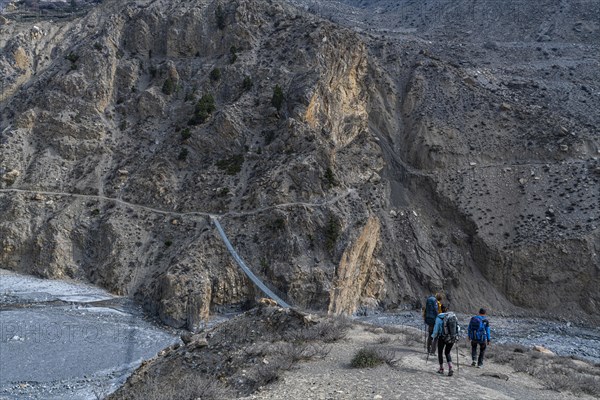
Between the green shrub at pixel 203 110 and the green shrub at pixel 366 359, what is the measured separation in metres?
30.7

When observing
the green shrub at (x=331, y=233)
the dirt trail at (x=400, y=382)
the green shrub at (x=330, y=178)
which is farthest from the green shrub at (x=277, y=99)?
the dirt trail at (x=400, y=382)

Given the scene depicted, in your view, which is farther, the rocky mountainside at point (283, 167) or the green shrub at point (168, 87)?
the green shrub at point (168, 87)

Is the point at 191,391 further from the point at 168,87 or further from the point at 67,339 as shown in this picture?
the point at 168,87

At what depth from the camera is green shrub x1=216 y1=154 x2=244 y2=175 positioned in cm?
3791

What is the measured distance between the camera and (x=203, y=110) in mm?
41062

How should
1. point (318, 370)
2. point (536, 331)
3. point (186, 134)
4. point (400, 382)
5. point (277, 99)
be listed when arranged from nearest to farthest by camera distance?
point (400, 382) < point (318, 370) < point (536, 331) < point (186, 134) < point (277, 99)

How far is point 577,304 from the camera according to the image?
110 ft

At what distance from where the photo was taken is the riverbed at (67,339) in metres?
22.0

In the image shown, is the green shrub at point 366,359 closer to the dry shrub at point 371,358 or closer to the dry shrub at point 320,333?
the dry shrub at point 371,358

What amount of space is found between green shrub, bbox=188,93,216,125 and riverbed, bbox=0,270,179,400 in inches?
592

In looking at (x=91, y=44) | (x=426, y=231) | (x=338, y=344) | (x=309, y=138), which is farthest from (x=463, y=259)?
(x=91, y=44)

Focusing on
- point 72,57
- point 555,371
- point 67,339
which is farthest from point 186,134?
point 555,371

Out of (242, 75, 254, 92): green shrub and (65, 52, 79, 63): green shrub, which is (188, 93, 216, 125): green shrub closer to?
(242, 75, 254, 92): green shrub

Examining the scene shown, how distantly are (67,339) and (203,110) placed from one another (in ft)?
68.2
